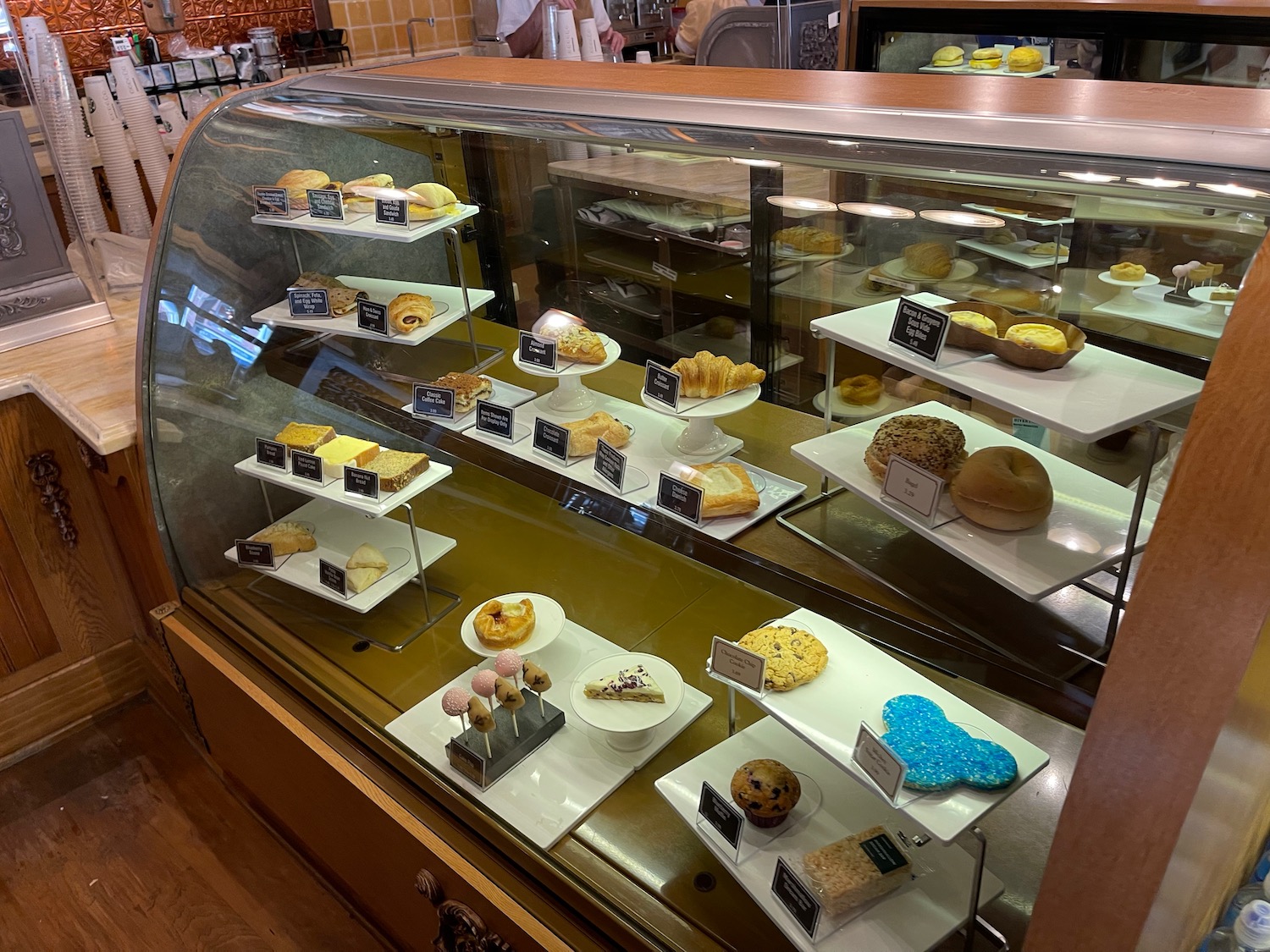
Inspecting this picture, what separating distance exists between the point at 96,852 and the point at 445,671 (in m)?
1.06

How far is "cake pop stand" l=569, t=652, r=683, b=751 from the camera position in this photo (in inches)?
54.9

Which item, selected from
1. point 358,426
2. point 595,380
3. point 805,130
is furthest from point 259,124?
point 805,130

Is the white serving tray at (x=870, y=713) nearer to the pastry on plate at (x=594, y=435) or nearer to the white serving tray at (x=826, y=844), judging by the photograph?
the white serving tray at (x=826, y=844)

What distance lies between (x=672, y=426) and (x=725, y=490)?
22 cm

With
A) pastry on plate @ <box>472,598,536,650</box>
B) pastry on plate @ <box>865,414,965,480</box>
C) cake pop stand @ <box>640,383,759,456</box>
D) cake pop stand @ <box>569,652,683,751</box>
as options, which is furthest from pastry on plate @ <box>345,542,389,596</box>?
pastry on plate @ <box>865,414,965,480</box>

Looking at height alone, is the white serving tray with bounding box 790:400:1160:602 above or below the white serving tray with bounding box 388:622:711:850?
above

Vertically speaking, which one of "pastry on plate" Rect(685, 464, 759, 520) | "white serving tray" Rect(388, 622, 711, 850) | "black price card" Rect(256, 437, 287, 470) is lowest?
"white serving tray" Rect(388, 622, 711, 850)

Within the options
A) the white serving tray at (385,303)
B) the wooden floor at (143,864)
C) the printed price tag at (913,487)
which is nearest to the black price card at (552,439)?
the white serving tray at (385,303)

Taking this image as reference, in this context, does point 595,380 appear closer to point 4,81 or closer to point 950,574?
point 950,574

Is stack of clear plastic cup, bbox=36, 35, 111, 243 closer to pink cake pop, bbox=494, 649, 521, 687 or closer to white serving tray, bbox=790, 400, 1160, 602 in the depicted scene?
pink cake pop, bbox=494, 649, 521, 687

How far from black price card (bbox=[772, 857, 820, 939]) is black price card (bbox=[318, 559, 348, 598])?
99 centimetres

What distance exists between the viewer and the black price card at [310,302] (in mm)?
1695

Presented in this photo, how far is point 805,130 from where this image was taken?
0.92 m

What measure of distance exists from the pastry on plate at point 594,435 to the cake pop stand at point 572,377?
7cm
